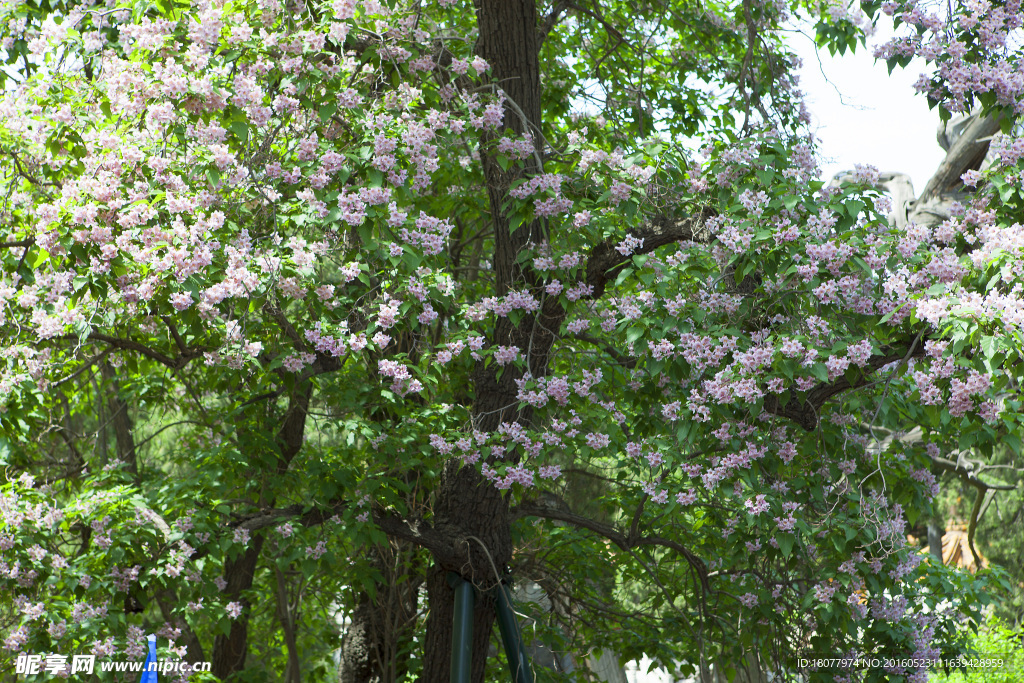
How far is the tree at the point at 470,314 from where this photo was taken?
303 cm

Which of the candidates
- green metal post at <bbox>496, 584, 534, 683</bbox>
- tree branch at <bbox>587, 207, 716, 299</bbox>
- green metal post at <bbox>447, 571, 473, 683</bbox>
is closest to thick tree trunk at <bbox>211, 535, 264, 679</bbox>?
green metal post at <bbox>447, 571, 473, 683</bbox>

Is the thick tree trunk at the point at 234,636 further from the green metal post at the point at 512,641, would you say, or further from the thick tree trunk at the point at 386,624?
the green metal post at the point at 512,641

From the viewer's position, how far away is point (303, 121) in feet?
12.5

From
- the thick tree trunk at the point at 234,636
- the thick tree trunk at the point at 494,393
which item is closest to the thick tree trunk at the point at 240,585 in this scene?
the thick tree trunk at the point at 234,636

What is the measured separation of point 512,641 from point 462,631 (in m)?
0.27

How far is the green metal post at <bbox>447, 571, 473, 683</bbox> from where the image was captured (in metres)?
4.39

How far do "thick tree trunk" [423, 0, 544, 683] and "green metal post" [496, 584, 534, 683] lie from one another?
0.48ft

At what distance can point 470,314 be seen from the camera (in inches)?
154

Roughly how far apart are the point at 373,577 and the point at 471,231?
2461 millimetres

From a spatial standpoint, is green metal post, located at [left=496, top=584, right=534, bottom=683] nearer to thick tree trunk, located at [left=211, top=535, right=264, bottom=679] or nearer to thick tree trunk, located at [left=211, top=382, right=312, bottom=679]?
thick tree trunk, located at [left=211, top=382, right=312, bottom=679]

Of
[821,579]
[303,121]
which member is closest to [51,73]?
[303,121]

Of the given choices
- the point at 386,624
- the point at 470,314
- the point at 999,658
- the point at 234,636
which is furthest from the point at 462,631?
the point at 999,658

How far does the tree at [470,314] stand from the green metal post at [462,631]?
8 centimetres

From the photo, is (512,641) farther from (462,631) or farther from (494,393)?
(494,393)
